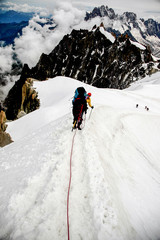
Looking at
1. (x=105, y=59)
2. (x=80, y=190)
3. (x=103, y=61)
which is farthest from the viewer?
(x=103, y=61)

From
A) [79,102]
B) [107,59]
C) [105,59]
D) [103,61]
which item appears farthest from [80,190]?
[103,61]

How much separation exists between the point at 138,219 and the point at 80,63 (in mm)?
204472

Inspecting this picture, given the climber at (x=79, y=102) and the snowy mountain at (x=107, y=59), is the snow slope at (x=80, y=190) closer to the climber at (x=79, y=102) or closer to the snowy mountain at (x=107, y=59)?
the climber at (x=79, y=102)

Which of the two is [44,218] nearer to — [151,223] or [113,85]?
[151,223]

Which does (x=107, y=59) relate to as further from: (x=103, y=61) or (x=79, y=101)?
(x=79, y=101)

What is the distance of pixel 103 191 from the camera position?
196 inches

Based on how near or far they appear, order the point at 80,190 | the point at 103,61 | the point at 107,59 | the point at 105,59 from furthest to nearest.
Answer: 1. the point at 103,61
2. the point at 105,59
3. the point at 107,59
4. the point at 80,190

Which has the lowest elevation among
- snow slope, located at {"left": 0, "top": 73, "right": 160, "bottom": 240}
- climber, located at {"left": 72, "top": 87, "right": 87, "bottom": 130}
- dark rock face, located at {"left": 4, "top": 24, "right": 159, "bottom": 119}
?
snow slope, located at {"left": 0, "top": 73, "right": 160, "bottom": 240}

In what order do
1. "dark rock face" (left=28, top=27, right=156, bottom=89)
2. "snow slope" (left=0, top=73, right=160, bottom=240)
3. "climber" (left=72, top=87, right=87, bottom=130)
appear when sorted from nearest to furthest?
"snow slope" (left=0, top=73, right=160, bottom=240), "climber" (left=72, top=87, right=87, bottom=130), "dark rock face" (left=28, top=27, right=156, bottom=89)

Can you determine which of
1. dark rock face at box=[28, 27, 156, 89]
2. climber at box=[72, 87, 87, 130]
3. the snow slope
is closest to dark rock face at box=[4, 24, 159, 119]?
dark rock face at box=[28, 27, 156, 89]

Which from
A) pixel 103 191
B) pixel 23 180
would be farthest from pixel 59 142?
→ pixel 103 191

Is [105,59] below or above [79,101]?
above

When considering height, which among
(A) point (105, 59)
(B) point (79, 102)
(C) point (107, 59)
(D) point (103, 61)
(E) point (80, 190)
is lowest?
(E) point (80, 190)

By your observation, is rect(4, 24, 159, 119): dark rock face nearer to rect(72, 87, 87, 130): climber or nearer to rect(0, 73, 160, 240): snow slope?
rect(72, 87, 87, 130): climber
